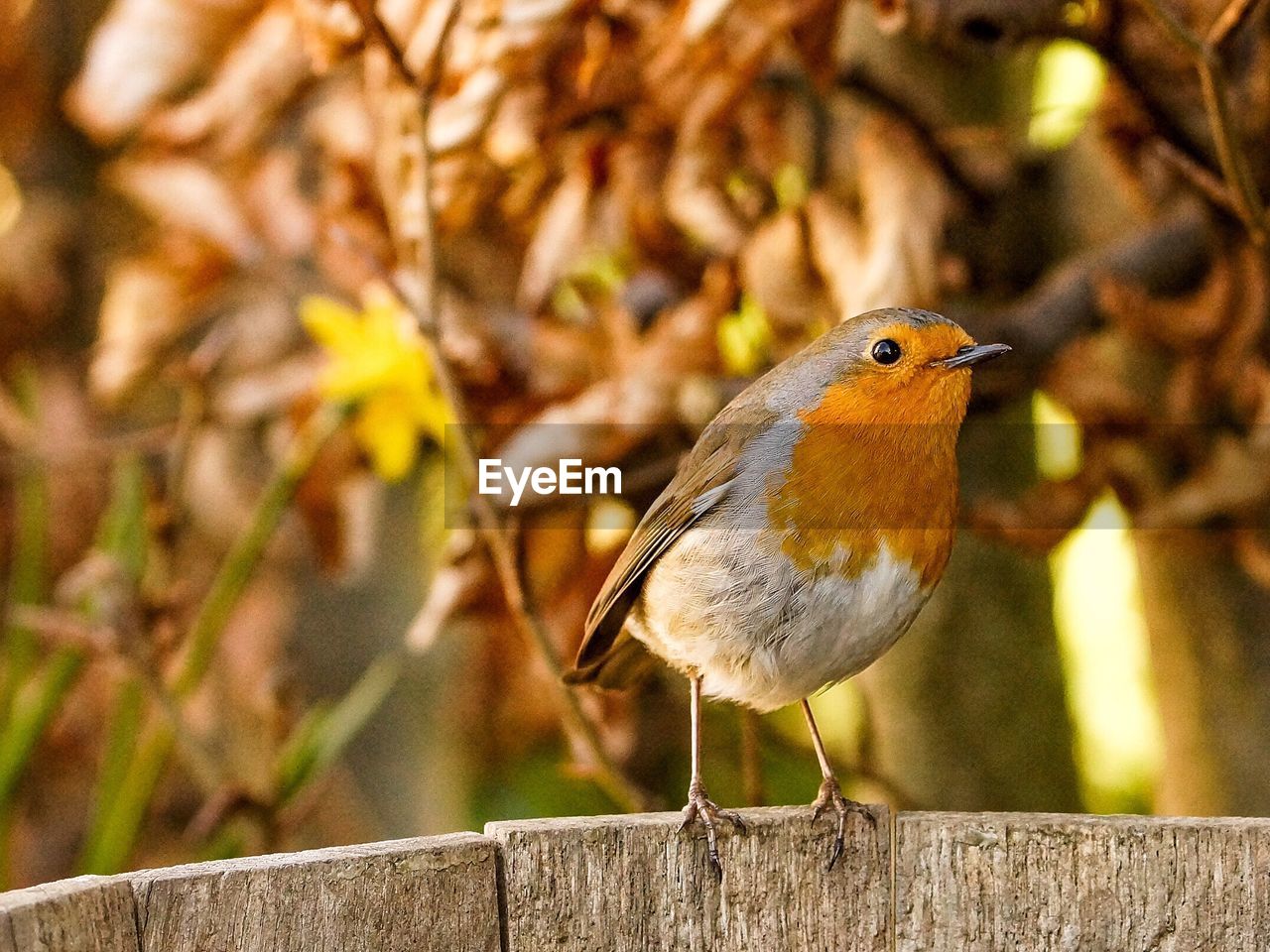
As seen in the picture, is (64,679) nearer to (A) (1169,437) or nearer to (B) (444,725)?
(B) (444,725)

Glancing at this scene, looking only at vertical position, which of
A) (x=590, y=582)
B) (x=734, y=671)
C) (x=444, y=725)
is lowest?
(x=444, y=725)

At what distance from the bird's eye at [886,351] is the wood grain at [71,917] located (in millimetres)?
623

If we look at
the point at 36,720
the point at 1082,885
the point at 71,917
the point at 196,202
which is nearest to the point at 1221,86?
the point at 1082,885

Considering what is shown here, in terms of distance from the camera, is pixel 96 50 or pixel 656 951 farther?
pixel 96 50

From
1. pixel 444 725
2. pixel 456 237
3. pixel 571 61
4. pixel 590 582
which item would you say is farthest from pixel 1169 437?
pixel 444 725

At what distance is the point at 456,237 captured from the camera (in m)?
1.96

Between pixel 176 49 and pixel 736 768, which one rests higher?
pixel 176 49

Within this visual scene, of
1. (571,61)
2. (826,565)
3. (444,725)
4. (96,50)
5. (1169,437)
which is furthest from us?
(444,725)

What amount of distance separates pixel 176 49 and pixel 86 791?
199 centimetres

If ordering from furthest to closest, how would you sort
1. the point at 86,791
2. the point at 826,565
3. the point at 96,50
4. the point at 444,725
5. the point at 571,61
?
the point at 86,791, the point at 444,725, the point at 96,50, the point at 571,61, the point at 826,565

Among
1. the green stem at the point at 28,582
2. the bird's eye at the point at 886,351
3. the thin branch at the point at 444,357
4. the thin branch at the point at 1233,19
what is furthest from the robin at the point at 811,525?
the green stem at the point at 28,582

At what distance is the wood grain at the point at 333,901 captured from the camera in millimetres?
956

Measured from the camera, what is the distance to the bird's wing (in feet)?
3.51

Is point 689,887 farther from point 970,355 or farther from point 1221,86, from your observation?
point 1221,86
